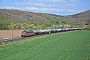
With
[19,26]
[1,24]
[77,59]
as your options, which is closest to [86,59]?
[77,59]

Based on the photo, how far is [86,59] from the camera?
21.7 metres

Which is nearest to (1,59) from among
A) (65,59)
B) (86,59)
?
(65,59)

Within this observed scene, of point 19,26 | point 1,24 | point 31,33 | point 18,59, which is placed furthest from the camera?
point 19,26

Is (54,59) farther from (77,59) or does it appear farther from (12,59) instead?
(12,59)

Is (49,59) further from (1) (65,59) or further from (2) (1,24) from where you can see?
(2) (1,24)

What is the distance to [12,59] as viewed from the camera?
2141 cm

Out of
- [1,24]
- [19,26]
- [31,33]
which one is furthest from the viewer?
[19,26]

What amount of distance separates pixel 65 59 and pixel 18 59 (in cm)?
407

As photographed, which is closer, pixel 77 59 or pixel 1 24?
pixel 77 59

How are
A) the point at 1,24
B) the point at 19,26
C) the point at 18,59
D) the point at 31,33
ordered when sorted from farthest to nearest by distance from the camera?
1. the point at 19,26
2. the point at 1,24
3. the point at 31,33
4. the point at 18,59

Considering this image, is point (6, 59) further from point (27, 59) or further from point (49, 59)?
point (49, 59)

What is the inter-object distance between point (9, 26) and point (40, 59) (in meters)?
93.2

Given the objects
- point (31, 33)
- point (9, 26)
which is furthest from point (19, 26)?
point (31, 33)

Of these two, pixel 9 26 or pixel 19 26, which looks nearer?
pixel 9 26
